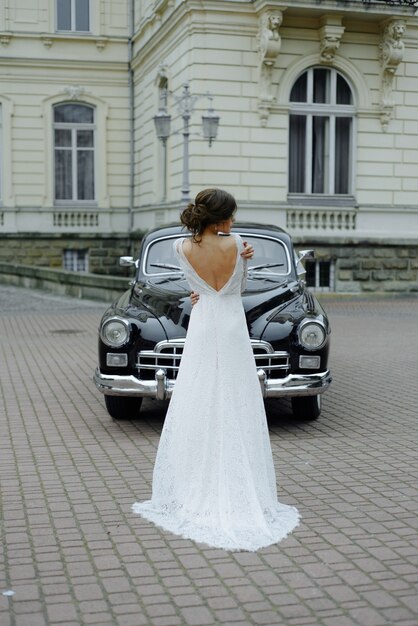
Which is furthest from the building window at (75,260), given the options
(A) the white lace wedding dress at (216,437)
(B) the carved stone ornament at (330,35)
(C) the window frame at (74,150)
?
(A) the white lace wedding dress at (216,437)

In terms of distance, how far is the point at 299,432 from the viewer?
7750 mm

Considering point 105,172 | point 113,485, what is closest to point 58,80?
point 105,172

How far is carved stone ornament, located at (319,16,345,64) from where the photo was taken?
69.1 feet

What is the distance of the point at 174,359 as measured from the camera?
7566 millimetres

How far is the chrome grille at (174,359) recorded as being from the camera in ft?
24.8

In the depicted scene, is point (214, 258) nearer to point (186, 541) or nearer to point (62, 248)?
point (186, 541)

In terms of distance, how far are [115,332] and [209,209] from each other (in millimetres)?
Result: 2841

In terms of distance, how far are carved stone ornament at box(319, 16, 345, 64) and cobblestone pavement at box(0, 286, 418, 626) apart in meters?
13.1

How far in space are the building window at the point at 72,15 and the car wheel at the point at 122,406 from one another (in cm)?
2201

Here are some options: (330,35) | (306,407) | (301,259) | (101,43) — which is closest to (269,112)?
(330,35)

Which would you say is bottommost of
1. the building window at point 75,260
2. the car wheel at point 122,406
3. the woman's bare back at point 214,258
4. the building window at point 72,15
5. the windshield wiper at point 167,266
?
the car wheel at point 122,406

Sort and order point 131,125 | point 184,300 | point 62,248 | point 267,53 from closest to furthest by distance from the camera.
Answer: point 184,300 → point 267,53 → point 62,248 → point 131,125

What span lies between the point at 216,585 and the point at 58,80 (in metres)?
25.1

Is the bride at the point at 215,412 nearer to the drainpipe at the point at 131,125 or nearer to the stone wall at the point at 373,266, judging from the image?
the stone wall at the point at 373,266
